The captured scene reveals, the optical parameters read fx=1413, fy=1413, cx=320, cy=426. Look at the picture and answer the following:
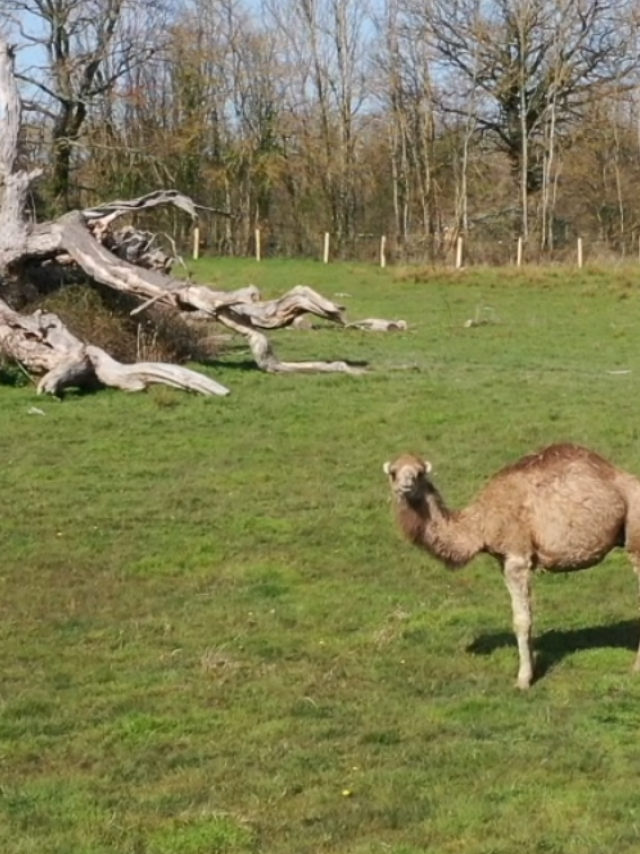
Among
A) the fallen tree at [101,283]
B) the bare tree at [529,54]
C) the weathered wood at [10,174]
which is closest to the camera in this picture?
the fallen tree at [101,283]

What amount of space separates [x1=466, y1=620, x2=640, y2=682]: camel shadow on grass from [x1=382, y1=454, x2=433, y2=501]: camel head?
1.44 meters

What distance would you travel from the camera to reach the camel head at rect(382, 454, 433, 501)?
9.42 metres

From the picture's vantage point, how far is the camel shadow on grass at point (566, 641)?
10.1 metres

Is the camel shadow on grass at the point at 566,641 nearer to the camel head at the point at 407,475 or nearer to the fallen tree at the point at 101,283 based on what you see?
the camel head at the point at 407,475

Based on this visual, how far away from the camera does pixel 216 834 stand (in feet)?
22.1

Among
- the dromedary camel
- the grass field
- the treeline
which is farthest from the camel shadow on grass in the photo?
the treeline

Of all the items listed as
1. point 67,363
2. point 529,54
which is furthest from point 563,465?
point 529,54

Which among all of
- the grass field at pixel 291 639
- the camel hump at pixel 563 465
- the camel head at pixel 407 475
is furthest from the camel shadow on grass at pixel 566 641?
the camel head at pixel 407 475

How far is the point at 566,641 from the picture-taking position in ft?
34.4

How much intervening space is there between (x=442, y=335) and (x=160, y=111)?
3682 centimetres

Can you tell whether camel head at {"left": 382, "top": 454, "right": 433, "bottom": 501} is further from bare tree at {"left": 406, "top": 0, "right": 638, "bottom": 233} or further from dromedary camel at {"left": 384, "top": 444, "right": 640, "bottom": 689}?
bare tree at {"left": 406, "top": 0, "right": 638, "bottom": 233}

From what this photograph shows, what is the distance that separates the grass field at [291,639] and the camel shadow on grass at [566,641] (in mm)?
31

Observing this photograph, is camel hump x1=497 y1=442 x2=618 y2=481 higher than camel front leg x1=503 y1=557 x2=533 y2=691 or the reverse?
higher

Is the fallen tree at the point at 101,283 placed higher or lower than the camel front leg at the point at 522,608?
higher
